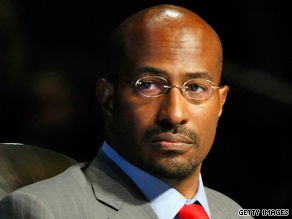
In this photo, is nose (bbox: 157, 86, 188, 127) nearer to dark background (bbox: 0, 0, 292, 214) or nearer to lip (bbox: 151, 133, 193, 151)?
lip (bbox: 151, 133, 193, 151)

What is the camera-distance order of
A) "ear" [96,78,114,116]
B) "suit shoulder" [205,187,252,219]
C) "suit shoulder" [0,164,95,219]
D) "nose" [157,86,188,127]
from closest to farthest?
"suit shoulder" [0,164,95,219]
"nose" [157,86,188,127]
"ear" [96,78,114,116]
"suit shoulder" [205,187,252,219]

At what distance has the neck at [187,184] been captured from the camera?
1.69 meters

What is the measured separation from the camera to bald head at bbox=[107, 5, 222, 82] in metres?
1.65

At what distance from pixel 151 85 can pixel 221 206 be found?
48 cm

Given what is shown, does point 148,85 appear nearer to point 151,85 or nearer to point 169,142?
point 151,85

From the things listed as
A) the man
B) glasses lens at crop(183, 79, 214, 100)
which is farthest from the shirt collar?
glasses lens at crop(183, 79, 214, 100)

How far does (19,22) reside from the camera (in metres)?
1.97

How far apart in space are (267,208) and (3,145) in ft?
3.04

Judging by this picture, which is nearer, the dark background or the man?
the man

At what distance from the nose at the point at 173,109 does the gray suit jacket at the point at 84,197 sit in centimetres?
19

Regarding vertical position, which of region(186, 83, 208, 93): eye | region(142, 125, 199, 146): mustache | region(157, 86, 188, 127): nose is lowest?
region(142, 125, 199, 146): mustache

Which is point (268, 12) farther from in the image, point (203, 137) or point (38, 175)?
point (38, 175)

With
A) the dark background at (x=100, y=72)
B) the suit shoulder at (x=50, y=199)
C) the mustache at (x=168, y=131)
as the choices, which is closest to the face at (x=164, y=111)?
the mustache at (x=168, y=131)

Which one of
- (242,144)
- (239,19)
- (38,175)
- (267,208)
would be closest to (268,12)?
(239,19)
